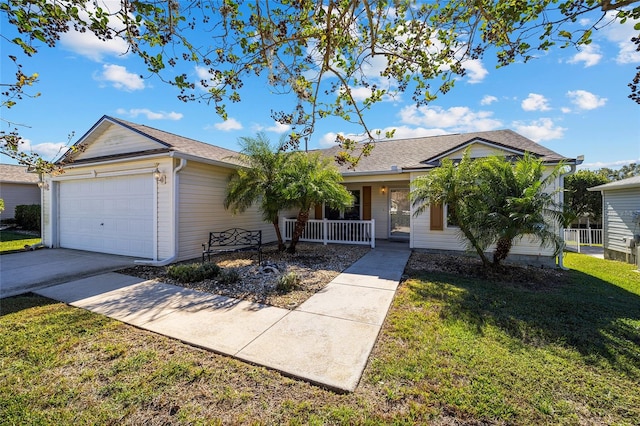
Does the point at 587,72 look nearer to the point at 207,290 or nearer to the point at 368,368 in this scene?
the point at 368,368

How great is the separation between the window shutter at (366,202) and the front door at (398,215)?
3.13 ft

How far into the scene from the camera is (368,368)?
2852mm

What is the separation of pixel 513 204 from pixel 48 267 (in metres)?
11.4

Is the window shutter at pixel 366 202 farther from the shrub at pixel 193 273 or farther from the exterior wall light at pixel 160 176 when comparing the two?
the exterior wall light at pixel 160 176

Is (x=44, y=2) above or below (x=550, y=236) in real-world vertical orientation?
above

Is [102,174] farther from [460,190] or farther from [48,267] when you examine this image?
[460,190]

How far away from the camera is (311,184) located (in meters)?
7.66

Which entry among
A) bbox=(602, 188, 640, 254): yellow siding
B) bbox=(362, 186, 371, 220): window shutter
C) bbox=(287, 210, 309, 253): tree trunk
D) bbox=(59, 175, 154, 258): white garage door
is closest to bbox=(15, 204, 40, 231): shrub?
bbox=(59, 175, 154, 258): white garage door

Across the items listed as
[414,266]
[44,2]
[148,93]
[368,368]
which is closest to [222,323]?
[368,368]

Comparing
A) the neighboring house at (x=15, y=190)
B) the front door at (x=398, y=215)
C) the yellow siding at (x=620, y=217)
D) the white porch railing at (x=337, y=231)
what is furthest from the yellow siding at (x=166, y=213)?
the neighboring house at (x=15, y=190)

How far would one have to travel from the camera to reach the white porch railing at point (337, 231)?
418 inches

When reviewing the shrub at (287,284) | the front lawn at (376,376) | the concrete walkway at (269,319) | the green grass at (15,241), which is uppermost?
the green grass at (15,241)

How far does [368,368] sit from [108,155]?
417 inches

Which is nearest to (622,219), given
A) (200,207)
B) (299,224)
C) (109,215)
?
(299,224)
